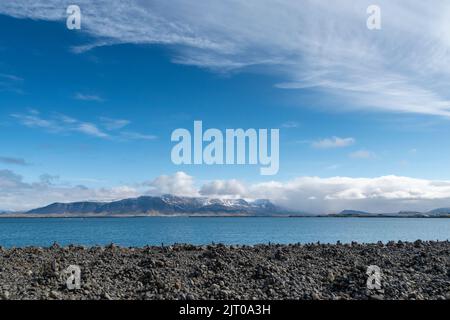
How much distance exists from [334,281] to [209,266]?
5951 mm

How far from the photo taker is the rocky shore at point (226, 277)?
1548 centimetres

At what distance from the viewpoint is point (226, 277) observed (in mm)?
18031

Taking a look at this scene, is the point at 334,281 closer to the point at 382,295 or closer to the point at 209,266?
the point at 382,295

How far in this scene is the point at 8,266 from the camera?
20.5 m

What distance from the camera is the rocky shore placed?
50.8ft

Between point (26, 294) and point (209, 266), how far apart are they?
819cm
